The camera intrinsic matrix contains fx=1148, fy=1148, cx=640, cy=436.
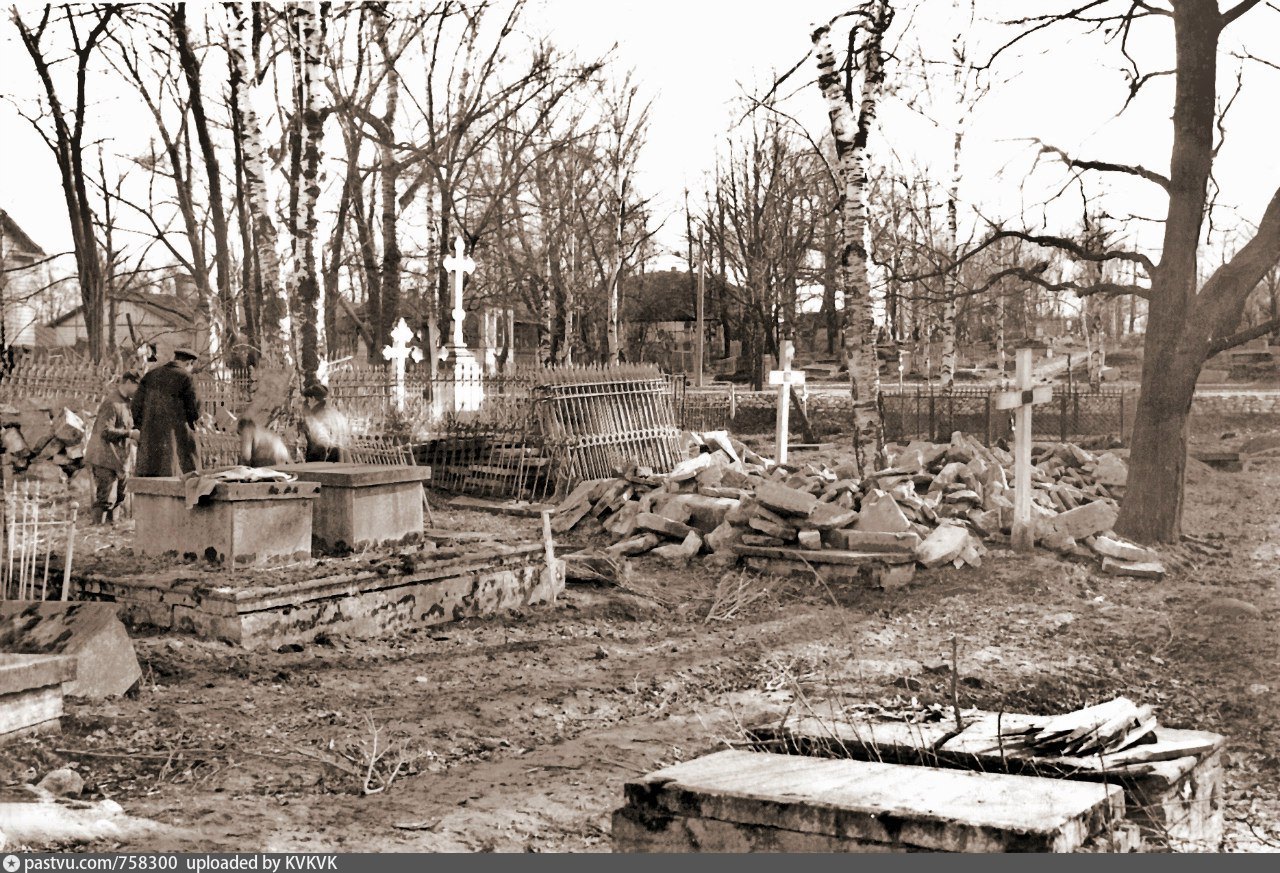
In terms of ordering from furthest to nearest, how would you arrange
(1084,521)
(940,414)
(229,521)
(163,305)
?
(163,305), (940,414), (1084,521), (229,521)

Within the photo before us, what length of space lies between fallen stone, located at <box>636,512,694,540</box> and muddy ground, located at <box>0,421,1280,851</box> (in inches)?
28.5

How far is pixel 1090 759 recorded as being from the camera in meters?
4.15

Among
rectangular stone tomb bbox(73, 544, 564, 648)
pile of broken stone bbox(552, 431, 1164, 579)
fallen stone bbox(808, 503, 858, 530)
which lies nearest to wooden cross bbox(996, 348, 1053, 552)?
pile of broken stone bbox(552, 431, 1164, 579)

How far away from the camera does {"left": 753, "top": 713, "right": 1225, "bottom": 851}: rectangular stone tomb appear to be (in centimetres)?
400

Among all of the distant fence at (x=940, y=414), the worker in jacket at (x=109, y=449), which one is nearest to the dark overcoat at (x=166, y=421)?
the worker in jacket at (x=109, y=449)

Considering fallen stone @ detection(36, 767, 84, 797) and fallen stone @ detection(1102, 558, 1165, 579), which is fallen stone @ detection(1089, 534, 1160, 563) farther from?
fallen stone @ detection(36, 767, 84, 797)

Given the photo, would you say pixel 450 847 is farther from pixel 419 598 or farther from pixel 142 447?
pixel 142 447

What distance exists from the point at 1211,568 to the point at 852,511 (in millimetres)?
3281

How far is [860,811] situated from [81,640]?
4.59m

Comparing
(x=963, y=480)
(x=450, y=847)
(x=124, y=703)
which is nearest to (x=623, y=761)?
(x=450, y=847)

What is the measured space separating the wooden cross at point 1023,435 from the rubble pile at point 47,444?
12.5 m

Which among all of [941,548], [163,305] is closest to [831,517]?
[941,548]

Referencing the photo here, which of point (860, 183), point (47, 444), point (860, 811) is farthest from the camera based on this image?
point (47, 444)

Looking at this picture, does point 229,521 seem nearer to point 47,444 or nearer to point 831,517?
point 831,517
